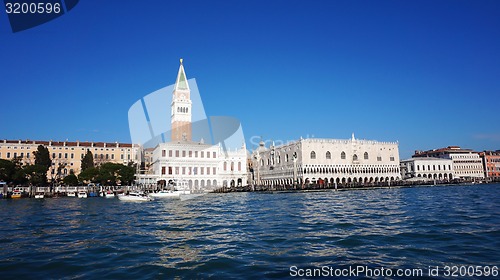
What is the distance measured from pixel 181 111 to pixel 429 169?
156 feet

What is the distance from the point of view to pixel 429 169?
7106cm

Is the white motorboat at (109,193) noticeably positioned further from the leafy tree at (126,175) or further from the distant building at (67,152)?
the distant building at (67,152)

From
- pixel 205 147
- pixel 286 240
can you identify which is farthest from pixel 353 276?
pixel 205 147

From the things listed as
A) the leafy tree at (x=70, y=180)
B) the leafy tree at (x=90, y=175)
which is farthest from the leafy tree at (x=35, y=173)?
the leafy tree at (x=90, y=175)

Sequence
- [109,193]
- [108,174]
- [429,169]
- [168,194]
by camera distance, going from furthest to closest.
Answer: [429,169]
[108,174]
[109,193]
[168,194]

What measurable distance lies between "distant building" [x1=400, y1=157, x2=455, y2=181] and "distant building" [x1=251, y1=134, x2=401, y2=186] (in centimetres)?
557

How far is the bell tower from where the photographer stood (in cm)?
6469

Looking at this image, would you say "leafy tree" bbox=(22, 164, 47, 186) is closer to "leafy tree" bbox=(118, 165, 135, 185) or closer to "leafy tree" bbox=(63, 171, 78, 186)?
"leafy tree" bbox=(63, 171, 78, 186)

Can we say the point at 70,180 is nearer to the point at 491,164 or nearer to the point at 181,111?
the point at 181,111

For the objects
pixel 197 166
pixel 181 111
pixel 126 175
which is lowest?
pixel 126 175

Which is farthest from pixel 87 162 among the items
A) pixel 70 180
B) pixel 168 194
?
pixel 168 194

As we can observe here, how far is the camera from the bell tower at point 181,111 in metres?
64.7

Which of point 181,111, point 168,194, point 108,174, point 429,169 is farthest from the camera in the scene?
point 429,169

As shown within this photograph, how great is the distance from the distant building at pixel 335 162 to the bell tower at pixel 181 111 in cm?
1707
